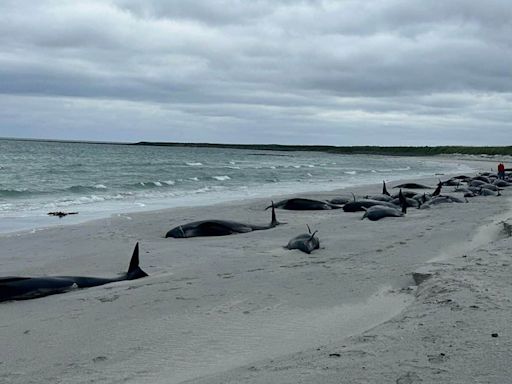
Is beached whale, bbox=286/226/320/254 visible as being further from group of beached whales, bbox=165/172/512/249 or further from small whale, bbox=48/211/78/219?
small whale, bbox=48/211/78/219

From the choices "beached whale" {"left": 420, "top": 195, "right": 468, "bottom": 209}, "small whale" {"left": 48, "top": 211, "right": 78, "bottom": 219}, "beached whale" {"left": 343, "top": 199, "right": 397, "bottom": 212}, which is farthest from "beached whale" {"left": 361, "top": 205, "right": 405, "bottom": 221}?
"small whale" {"left": 48, "top": 211, "right": 78, "bottom": 219}

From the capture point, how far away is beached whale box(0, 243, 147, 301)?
689 cm

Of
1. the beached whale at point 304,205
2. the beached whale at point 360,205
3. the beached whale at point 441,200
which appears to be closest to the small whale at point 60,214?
the beached whale at point 304,205

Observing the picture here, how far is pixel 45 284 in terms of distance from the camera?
23.5 ft

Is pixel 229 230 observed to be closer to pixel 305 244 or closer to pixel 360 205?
pixel 305 244

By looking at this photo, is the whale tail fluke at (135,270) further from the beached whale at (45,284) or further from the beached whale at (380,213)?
the beached whale at (380,213)

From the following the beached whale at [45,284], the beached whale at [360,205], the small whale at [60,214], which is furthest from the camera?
the beached whale at [360,205]

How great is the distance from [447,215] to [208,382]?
11.8 m

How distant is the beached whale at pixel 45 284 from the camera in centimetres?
689

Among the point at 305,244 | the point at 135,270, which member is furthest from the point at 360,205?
the point at 135,270

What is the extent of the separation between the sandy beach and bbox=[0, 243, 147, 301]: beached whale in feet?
0.68

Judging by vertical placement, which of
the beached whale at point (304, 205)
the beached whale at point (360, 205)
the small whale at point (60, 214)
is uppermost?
the beached whale at point (360, 205)

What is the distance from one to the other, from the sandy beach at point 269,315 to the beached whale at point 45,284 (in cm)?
21

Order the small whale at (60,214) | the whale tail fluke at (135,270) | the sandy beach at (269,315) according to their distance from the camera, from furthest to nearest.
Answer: the small whale at (60,214) < the whale tail fluke at (135,270) < the sandy beach at (269,315)
